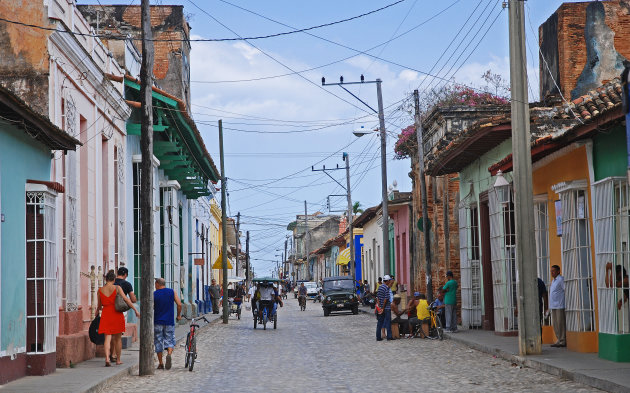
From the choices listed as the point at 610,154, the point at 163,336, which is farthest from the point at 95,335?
the point at 610,154

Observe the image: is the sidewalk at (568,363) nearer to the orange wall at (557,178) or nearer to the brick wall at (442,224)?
the orange wall at (557,178)

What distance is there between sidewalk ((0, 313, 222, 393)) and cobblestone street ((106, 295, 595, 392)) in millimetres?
296

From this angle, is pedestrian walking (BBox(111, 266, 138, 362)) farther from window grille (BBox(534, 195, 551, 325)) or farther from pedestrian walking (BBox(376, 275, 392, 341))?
window grille (BBox(534, 195, 551, 325))

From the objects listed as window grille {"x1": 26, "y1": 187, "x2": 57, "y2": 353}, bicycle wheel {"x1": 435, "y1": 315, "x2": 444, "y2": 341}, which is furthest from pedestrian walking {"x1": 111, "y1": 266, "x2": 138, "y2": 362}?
bicycle wheel {"x1": 435, "y1": 315, "x2": 444, "y2": 341}

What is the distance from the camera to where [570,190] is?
1639cm

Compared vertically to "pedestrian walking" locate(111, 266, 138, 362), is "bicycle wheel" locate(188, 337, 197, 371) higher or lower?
lower

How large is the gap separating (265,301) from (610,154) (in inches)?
649

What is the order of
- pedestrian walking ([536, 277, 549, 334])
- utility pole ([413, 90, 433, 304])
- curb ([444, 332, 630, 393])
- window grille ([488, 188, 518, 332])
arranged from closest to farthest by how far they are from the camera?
curb ([444, 332, 630, 393]) < pedestrian walking ([536, 277, 549, 334]) < window grille ([488, 188, 518, 332]) < utility pole ([413, 90, 433, 304])

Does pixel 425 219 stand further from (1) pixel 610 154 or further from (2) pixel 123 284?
(1) pixel 610 154

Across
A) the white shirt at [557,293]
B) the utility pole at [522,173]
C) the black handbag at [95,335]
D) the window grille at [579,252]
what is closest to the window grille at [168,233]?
the black handbag at [95,335]

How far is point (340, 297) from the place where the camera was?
4000 centimetres

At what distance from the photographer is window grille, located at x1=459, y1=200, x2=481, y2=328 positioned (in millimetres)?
25531

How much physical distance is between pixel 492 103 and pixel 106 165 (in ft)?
45.9

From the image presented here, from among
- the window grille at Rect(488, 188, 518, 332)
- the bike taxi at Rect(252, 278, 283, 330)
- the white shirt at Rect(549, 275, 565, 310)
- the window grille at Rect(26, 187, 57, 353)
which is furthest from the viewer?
the bike taxi at Rect(252, 278, 283, 330)
